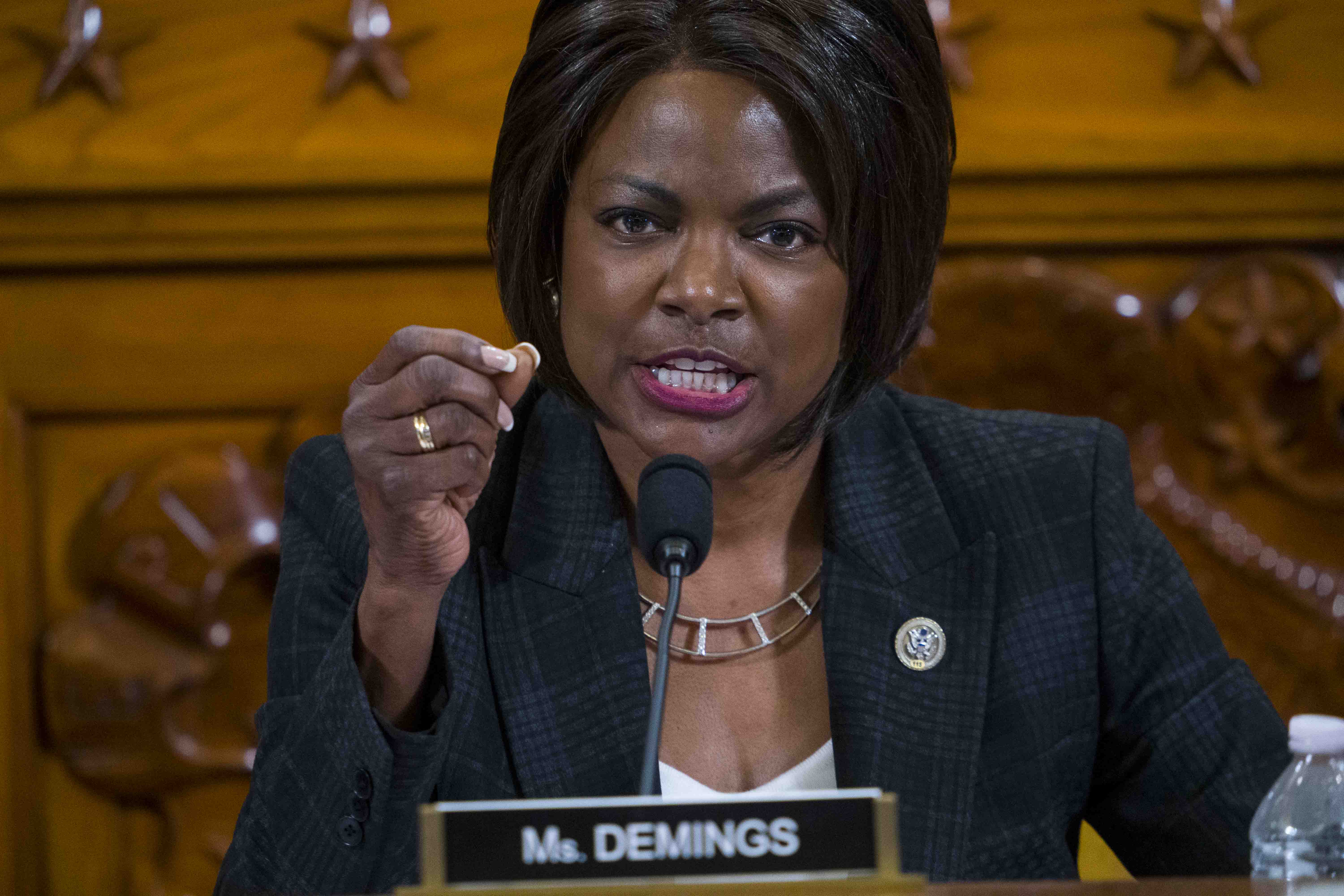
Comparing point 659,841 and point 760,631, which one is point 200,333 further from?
point 659,841

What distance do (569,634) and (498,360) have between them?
17.6 inches

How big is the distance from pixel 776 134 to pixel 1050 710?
2.02ft

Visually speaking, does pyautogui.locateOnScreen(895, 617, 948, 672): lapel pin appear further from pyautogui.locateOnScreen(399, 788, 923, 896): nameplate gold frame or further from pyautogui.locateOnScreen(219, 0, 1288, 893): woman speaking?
pyautogui.locateOnScreen(399, 788, 923, 896): nameplate gold frame

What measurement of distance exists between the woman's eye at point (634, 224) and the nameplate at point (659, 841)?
67cm

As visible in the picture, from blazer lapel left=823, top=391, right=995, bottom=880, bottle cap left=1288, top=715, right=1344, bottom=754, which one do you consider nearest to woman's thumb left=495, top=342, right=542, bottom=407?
blazer lapel left=823, top=391, right=995, bottom=880

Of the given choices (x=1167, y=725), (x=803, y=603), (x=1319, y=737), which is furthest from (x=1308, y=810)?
(x=803, y=603)

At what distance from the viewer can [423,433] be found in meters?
1.05

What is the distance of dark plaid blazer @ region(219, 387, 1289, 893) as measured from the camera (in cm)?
130

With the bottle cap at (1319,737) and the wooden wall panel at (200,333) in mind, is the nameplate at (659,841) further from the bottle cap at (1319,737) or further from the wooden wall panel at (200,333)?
the wooden wall panel at (200,333)

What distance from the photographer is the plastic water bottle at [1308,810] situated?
1.00m

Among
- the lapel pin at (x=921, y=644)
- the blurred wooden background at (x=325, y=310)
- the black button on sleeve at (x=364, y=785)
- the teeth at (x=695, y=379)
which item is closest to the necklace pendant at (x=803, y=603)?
the lapel pin at (x=921, y=644)

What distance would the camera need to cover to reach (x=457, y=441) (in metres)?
1.04

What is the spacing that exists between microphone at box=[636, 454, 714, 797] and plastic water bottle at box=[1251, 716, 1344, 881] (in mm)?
460

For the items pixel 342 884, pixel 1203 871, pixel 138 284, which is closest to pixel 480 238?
pixel 138 284
